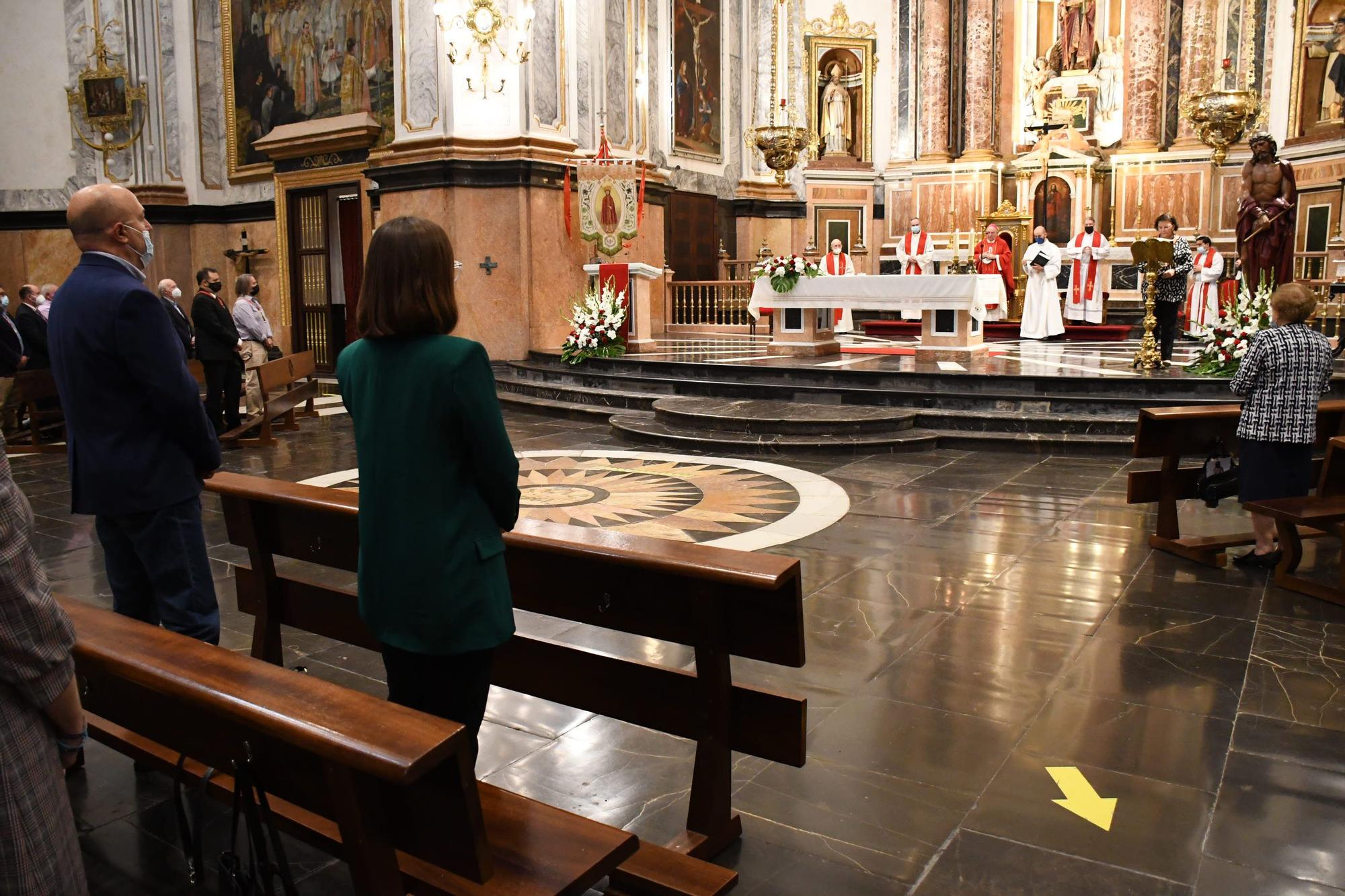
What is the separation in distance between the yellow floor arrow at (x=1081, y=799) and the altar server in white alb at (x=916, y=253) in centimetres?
1625

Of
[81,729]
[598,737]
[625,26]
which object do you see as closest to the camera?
[81,729]

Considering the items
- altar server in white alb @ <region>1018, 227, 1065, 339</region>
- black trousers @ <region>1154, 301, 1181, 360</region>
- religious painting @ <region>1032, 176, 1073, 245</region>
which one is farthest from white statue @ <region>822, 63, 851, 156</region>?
black trousers @ <region>1154, 301, 1181, 360</region>

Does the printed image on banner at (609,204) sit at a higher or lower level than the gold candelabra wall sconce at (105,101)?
lower

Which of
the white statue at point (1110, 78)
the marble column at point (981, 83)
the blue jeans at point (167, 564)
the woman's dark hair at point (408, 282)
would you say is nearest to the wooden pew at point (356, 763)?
the woman's dark hair at point (408, 282)

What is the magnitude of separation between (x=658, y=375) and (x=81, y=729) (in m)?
11.1

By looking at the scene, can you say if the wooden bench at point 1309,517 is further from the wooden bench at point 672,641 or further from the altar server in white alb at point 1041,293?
the altar server in white alb at point 1041,293

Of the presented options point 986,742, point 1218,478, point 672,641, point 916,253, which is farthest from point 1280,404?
point 916,253

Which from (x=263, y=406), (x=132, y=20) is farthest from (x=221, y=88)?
(x=263, y=406)

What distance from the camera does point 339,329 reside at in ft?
58.2

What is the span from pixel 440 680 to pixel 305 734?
2.08 feet

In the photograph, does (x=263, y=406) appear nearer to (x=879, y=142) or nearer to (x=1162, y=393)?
(x=1162, y=393)

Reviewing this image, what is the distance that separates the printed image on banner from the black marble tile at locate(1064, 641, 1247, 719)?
34.7ft

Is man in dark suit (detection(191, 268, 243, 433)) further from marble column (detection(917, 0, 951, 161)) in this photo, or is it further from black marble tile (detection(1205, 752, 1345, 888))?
marble column (detection(917, 0, 951, 161))

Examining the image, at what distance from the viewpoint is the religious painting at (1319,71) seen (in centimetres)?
1738
